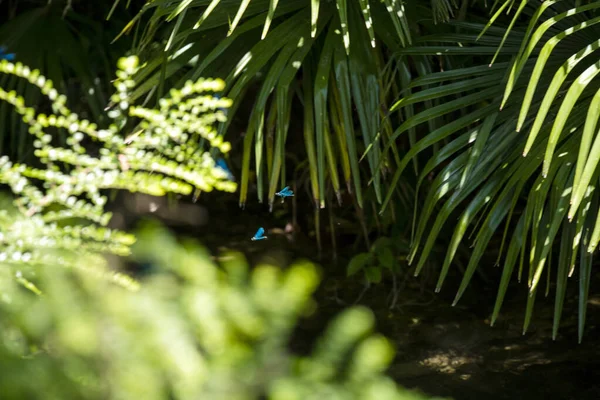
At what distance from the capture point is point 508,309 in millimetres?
2684

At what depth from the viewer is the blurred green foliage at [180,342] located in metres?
0.76

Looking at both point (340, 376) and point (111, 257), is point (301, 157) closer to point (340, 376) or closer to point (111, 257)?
point (111, 257)

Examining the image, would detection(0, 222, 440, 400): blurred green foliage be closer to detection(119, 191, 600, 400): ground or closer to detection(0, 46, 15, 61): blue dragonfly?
detection(119, 191, 600, 400): ground

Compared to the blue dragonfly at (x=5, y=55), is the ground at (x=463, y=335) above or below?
below

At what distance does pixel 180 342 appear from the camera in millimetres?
782

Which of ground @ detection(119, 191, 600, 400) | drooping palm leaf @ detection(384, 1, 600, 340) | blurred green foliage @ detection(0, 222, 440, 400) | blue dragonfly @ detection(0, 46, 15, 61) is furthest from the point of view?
blue dragonfly @ detection(0, 46, 15, 61)

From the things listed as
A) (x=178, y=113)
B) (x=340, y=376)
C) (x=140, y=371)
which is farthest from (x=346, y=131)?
(x=140, y=371)

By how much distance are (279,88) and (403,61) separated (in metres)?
0.35

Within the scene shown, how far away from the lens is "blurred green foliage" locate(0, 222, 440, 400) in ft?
2.50

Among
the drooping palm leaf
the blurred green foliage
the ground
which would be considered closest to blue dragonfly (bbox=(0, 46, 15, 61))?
the ground

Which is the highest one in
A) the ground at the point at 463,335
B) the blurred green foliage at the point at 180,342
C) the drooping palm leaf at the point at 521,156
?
the drooping palm leaf at the point at 521,156

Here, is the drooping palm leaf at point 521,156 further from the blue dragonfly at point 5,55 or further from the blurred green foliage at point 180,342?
the blue dragonfly at point 5,55

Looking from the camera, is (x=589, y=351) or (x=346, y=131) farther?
(x=589, y=351)

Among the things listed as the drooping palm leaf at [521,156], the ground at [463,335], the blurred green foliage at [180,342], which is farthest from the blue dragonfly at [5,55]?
the blurred green foliage at [180,342]
